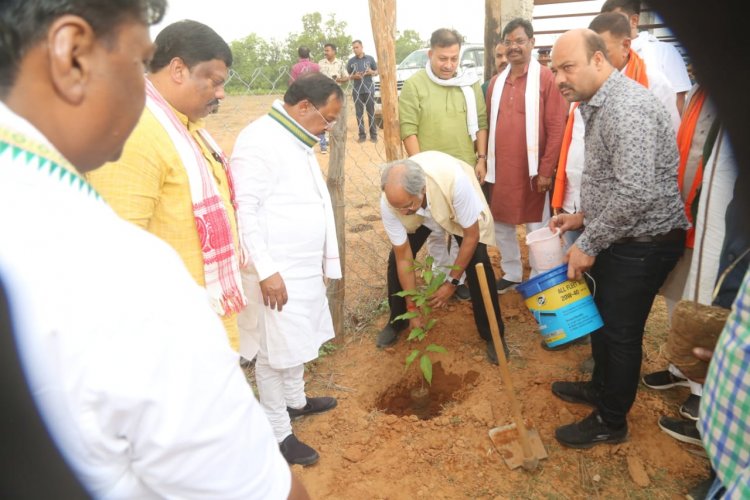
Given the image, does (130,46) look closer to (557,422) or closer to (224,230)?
(224,230)

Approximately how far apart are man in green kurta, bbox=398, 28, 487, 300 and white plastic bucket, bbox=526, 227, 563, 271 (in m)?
1.40

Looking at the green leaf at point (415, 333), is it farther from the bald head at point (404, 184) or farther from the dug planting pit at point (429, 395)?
the bald head at point (404, 184)

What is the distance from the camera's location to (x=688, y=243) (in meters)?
2.31

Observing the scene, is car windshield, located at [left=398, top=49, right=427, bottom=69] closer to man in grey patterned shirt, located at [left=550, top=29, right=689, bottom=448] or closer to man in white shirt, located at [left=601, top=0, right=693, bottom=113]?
man in white shirt, located at [left=601, top=0, right=693, bottom=113]

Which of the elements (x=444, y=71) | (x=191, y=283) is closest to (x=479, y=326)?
(x=444, y=71)

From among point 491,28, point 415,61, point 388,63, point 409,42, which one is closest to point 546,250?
point 388,63

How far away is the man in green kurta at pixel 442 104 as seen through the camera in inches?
142

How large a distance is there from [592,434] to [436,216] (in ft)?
4.56

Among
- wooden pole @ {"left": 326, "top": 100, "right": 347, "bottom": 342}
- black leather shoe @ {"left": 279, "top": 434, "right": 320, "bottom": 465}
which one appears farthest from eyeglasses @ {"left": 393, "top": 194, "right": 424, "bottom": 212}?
black leather shoe @ {"left": 279, "top": 434, "right": 320, "bottom": 465}

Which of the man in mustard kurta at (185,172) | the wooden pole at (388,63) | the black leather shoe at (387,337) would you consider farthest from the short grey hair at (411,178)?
the black leather shoe at (387,337)

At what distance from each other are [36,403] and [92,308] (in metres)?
0.12

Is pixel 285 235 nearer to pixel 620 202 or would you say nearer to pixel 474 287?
pixel 474 287

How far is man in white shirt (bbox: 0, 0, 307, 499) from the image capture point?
0.53m

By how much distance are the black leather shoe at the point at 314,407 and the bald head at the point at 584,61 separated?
2.10 m
